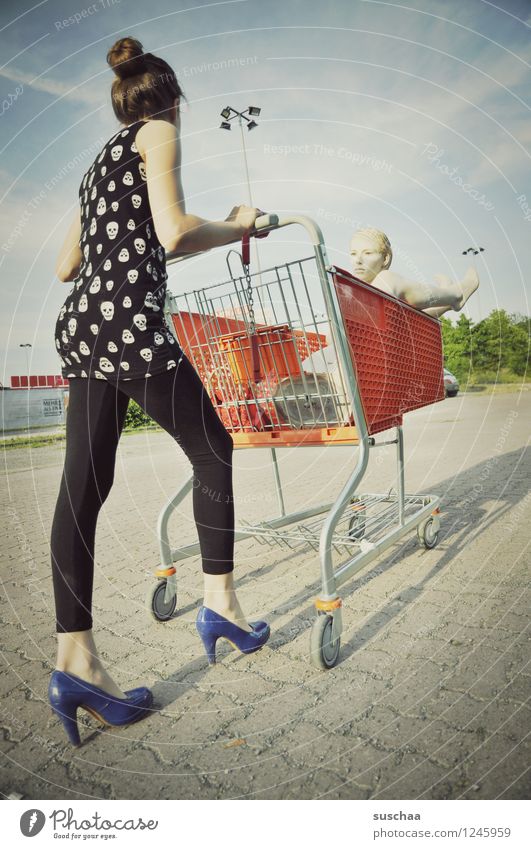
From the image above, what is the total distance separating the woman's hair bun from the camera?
178 cm

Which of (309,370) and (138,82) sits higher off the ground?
(138,82)

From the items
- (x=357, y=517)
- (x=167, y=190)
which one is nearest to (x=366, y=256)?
(x=357, y=517)

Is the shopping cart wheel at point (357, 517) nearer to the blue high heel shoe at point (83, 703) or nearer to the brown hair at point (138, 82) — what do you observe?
the blue high heel shoe at point (83, 703)

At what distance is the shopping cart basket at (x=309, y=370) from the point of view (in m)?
2.16

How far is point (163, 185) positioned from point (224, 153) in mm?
1893

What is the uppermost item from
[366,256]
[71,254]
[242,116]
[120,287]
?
[242,116]

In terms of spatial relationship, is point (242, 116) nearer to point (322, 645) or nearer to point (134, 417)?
point (322, 645)

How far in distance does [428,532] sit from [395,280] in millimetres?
1668

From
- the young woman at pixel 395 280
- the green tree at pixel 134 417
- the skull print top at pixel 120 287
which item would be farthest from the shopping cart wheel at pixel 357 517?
A: the green tree at pixel 134 417

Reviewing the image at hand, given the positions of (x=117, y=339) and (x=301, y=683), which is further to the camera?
(x=301, y=683)

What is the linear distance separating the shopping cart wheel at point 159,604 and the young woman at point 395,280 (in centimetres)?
218

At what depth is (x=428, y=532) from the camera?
10.8 ft

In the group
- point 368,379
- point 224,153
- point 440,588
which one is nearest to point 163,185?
point 368,379

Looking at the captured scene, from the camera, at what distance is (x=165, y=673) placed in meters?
2.08
